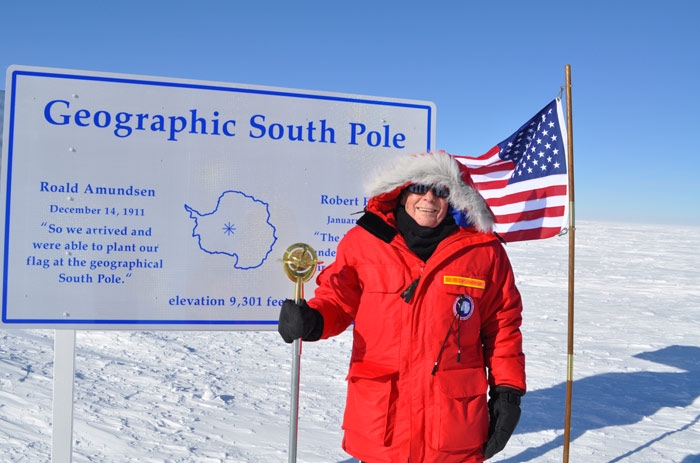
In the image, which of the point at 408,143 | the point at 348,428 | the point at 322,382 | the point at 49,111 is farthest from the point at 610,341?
the point at 49,111

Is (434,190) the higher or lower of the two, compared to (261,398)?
higher

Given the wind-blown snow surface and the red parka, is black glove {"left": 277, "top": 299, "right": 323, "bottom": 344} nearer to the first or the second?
the red parka

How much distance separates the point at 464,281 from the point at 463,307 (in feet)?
0.35

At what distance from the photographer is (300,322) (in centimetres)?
200

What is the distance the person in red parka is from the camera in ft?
6.43

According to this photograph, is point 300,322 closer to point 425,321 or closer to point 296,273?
point 296,273

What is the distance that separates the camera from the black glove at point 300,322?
6.57 ft

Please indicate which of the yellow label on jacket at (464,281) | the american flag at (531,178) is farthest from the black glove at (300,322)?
the american flag at (531,178)

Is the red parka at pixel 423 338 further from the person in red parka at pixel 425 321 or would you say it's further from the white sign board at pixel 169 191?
the white sign board at pixel 169 191

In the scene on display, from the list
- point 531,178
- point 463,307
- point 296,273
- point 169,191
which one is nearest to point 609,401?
point 531,178

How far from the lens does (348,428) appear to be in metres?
2.09

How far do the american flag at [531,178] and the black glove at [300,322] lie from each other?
2.39 m

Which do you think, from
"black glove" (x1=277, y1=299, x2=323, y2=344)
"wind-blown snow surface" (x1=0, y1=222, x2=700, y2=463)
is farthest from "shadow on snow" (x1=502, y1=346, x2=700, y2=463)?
"black glove" (x1=277, y1=299, x2=323, y2=344)

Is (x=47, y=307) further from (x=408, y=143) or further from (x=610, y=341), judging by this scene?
(x=610, y=341)
